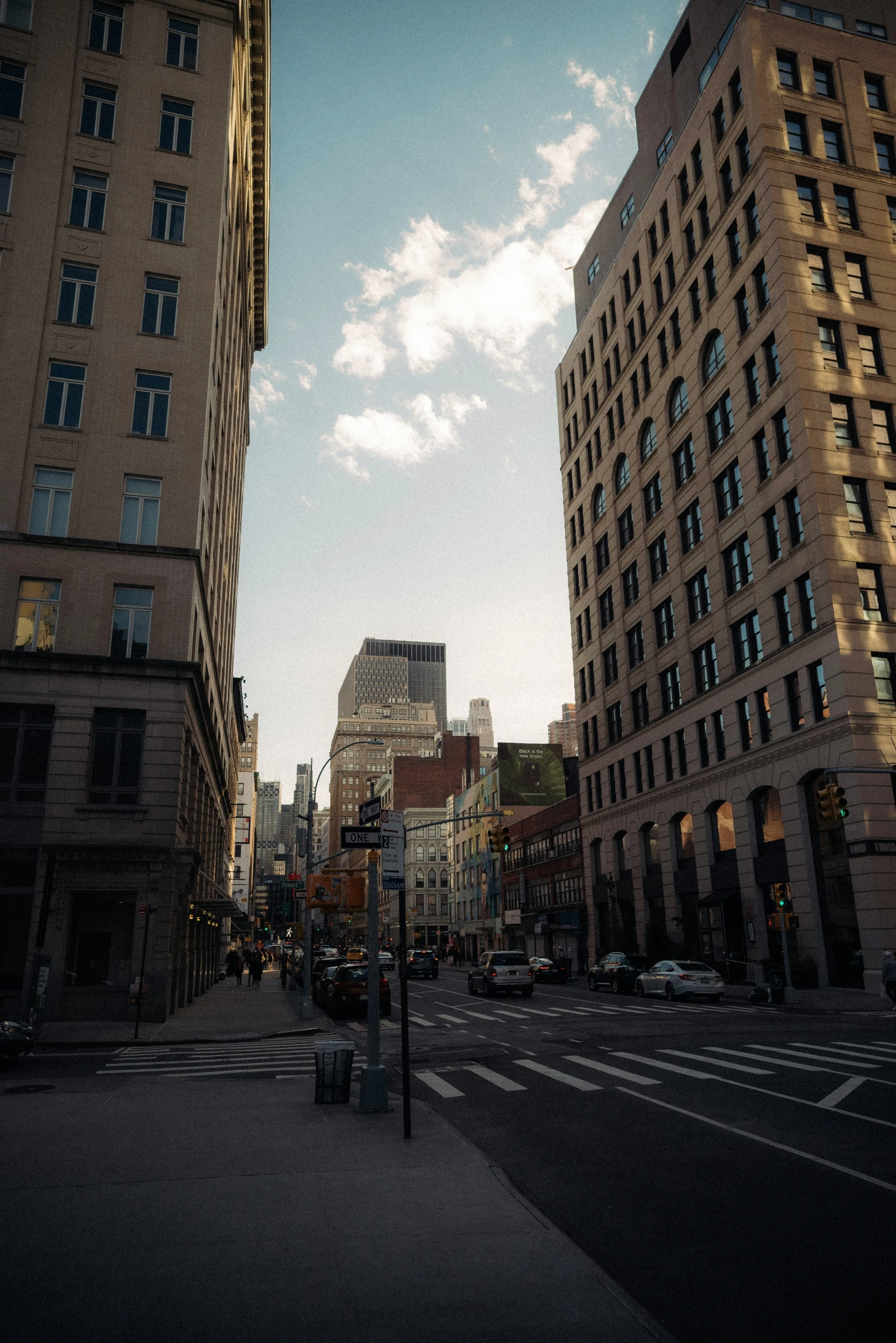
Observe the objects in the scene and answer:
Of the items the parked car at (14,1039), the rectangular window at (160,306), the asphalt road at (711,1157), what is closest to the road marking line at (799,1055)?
the asphalt road at (711,1157)

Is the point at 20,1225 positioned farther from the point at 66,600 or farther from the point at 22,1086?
the point at 66,600

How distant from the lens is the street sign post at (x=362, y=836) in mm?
12859

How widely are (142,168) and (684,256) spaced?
100ft

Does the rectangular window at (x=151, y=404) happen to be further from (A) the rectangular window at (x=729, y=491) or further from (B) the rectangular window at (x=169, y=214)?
(A) the rectangular window at (x=729, y=491)

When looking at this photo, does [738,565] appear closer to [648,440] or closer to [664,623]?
[664,623]

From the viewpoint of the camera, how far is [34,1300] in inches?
237

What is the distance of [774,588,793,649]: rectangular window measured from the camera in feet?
129

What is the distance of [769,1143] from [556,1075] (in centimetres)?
656

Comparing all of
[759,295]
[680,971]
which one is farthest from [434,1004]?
[759,295]

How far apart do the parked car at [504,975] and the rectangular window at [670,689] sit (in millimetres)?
18626

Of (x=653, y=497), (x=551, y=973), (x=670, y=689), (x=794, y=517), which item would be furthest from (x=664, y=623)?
(x=551, y=973)

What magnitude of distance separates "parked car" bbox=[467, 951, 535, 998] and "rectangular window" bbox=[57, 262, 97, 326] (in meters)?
30.9

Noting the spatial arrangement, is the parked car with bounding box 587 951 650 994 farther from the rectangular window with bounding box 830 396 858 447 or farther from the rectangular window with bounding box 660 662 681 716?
the rectangular window with bounding box 830 396 858 447

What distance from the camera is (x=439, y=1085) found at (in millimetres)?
15906
